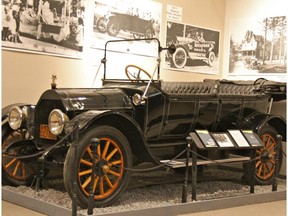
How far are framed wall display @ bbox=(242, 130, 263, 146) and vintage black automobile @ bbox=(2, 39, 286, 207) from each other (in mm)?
218

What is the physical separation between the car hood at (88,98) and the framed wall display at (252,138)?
1.54 metres

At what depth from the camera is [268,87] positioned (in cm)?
632

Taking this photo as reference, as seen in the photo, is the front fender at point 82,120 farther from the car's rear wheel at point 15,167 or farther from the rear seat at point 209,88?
the rear seat at point 209,88

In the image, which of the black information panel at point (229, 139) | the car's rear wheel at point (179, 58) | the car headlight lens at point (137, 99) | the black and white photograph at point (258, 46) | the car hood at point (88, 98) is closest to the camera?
the car hood at point (88, 98)

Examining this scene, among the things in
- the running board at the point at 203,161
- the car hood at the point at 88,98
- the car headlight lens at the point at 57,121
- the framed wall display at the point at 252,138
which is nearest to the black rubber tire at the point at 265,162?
the running board at the point at 203,161

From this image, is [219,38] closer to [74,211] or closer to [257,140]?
[257,140]

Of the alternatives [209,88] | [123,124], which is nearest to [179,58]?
[209,88]

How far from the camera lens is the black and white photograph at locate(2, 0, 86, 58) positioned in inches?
216

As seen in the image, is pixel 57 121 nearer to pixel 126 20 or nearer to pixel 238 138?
pixel 238 138

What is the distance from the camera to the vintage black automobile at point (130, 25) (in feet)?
21.8

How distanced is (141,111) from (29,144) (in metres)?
1.37

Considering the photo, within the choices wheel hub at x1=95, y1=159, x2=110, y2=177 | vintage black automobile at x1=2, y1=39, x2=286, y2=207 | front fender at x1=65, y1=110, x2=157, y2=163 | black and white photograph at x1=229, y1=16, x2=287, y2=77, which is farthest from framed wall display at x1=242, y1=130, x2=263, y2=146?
black and white photograph at x1=229, y1=16, x2=287, y2=77

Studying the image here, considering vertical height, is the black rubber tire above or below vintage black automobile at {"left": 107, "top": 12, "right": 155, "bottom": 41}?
below

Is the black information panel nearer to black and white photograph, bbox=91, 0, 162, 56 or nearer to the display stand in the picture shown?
the display stand
